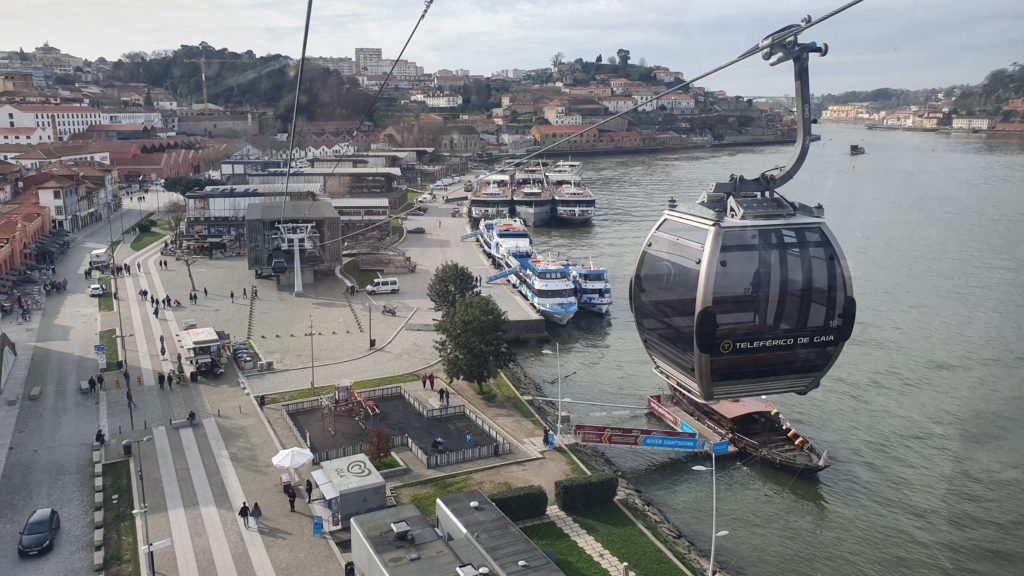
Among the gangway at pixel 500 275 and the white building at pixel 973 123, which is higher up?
Result: the white building at pixel 973 123

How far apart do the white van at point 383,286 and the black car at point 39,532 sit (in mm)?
13042

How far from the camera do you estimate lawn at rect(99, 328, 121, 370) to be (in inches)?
633

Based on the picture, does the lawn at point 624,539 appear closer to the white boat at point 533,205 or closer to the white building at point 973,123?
the white boat at point 533,205

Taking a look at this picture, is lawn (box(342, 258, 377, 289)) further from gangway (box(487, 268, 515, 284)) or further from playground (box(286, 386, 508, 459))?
playground (box(286, 386, 508, 459))

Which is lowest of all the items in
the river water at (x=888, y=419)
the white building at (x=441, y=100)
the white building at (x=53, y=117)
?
the river water at (x=888, y=419)

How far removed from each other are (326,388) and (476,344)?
304cm

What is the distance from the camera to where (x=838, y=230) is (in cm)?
3238

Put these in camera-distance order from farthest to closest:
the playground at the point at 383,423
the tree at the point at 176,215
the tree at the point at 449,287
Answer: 1. the tree at the point at 176,215
2. the tree at the point at 449,287
3. the playground at the point at 383,423

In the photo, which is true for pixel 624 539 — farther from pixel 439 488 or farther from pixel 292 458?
pixel 292 458

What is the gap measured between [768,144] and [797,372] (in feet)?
287

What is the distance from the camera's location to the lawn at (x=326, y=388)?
14.4 meters

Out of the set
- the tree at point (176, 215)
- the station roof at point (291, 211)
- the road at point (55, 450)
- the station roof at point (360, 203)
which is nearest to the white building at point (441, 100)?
the tree at point (176, 215)

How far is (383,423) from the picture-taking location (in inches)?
528

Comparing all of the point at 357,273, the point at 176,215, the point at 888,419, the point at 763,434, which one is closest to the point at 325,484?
the point at 763,434
